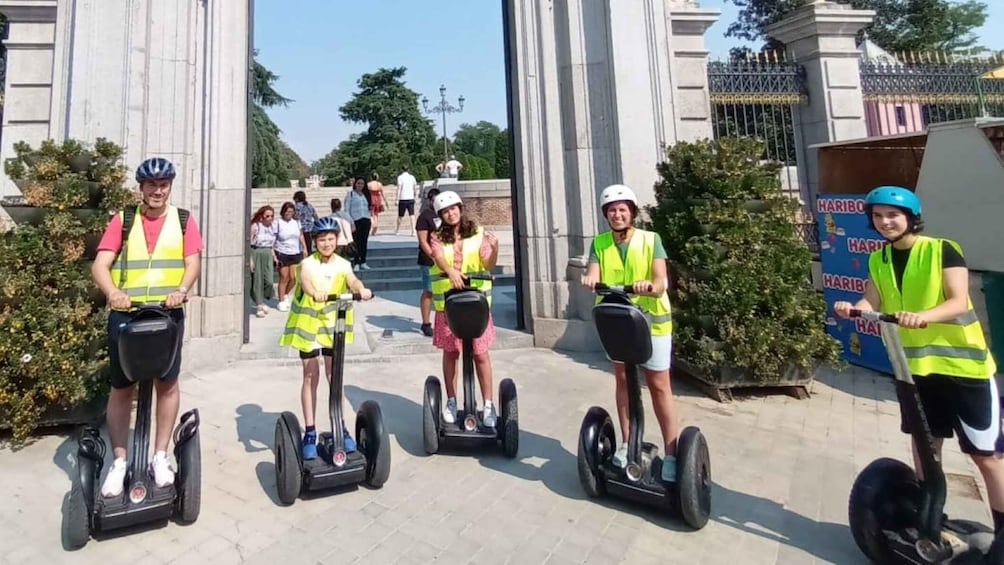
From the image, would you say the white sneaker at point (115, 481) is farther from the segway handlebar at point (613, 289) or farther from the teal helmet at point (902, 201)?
the teal helmet at point (902, 201)

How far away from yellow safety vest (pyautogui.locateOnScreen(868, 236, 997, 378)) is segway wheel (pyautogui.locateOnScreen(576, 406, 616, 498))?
147 cm

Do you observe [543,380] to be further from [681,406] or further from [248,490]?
[248,490]

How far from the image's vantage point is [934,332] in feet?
7.07

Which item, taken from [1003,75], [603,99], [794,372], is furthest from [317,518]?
[1003,75]

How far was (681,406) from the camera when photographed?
4.46 m

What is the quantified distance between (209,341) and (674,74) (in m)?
6.28

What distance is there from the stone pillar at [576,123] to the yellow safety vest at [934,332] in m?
3.92

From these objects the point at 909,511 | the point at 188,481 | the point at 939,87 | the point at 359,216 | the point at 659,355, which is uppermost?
the point at 939,87

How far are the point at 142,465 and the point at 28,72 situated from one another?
19.4ft

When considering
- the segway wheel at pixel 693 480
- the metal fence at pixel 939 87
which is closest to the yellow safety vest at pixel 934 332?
the segway wheel at pixel 693 480

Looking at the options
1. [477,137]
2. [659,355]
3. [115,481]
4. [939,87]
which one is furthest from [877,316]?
[477,137]

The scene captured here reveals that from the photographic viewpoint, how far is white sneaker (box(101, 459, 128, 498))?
2.57 meters

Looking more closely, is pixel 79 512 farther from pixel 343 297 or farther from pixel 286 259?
pixel 286 259

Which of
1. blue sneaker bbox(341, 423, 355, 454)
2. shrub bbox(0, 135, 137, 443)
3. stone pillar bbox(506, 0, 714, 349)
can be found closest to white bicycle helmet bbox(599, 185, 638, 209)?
blue sneaker bbox(341, 423, 355, 454)
